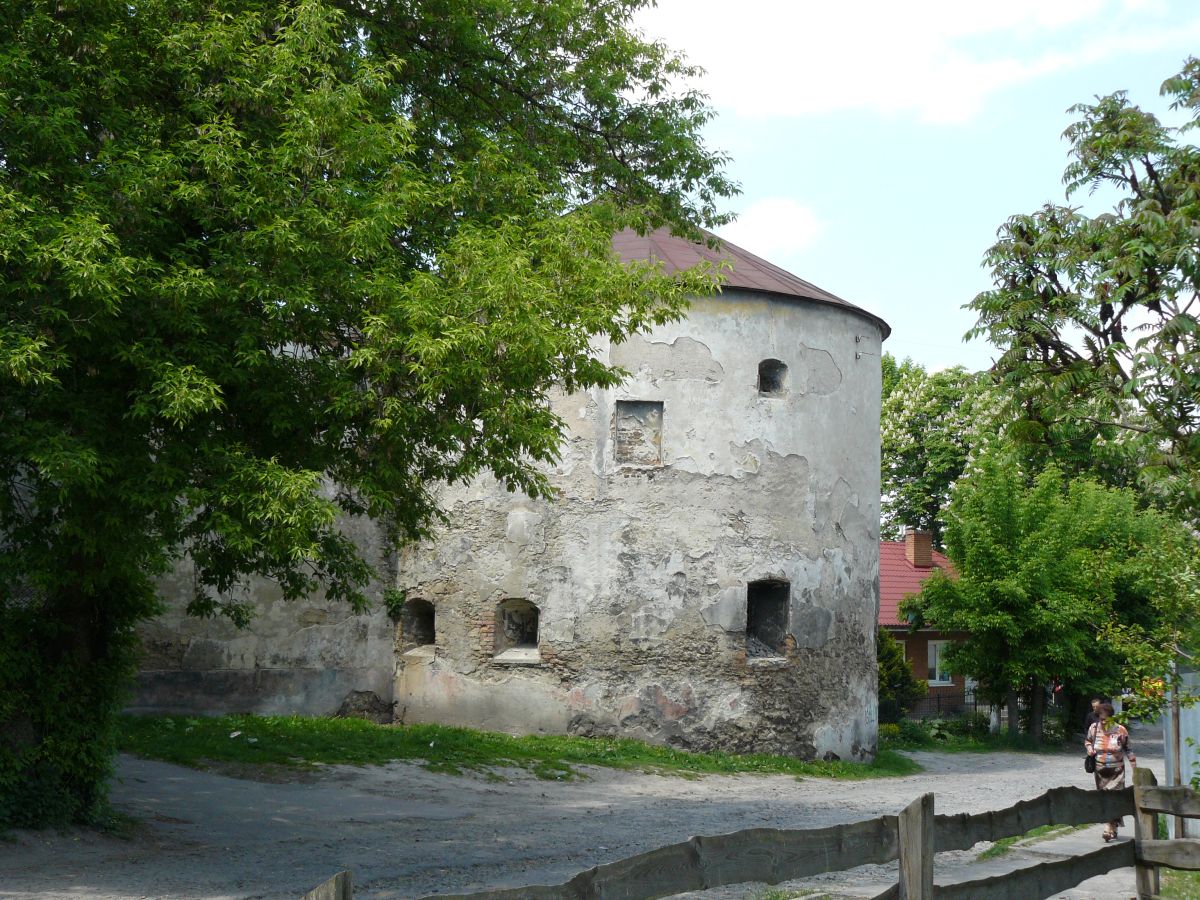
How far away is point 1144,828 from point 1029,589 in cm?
1964

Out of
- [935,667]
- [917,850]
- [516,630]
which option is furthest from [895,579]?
[917,850]

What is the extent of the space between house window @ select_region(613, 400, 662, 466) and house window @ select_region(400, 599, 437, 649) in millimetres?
4327

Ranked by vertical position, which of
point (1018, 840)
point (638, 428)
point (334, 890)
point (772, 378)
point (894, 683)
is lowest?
point (1018, 840)

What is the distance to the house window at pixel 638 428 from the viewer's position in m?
20.3

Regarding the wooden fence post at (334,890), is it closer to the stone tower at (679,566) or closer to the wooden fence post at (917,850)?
the wooden fence post at (917,850)

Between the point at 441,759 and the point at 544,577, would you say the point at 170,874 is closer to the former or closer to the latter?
the point at 441,759

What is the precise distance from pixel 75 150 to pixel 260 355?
1834 mm

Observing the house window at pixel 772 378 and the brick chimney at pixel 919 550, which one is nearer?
the house window at pixel 772 378

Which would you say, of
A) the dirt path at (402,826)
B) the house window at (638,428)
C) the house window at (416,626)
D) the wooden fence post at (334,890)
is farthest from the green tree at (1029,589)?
the wooden fence post at (334,890)

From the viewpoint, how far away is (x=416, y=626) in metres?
21.5

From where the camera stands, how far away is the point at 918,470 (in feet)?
142

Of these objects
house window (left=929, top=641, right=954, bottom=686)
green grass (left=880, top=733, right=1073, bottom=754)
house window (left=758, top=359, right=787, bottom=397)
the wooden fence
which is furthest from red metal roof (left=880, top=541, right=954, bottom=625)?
the wooden fence

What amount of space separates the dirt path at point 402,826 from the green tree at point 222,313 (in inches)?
45.9

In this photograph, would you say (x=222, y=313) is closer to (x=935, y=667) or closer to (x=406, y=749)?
(x=406, y=749)
